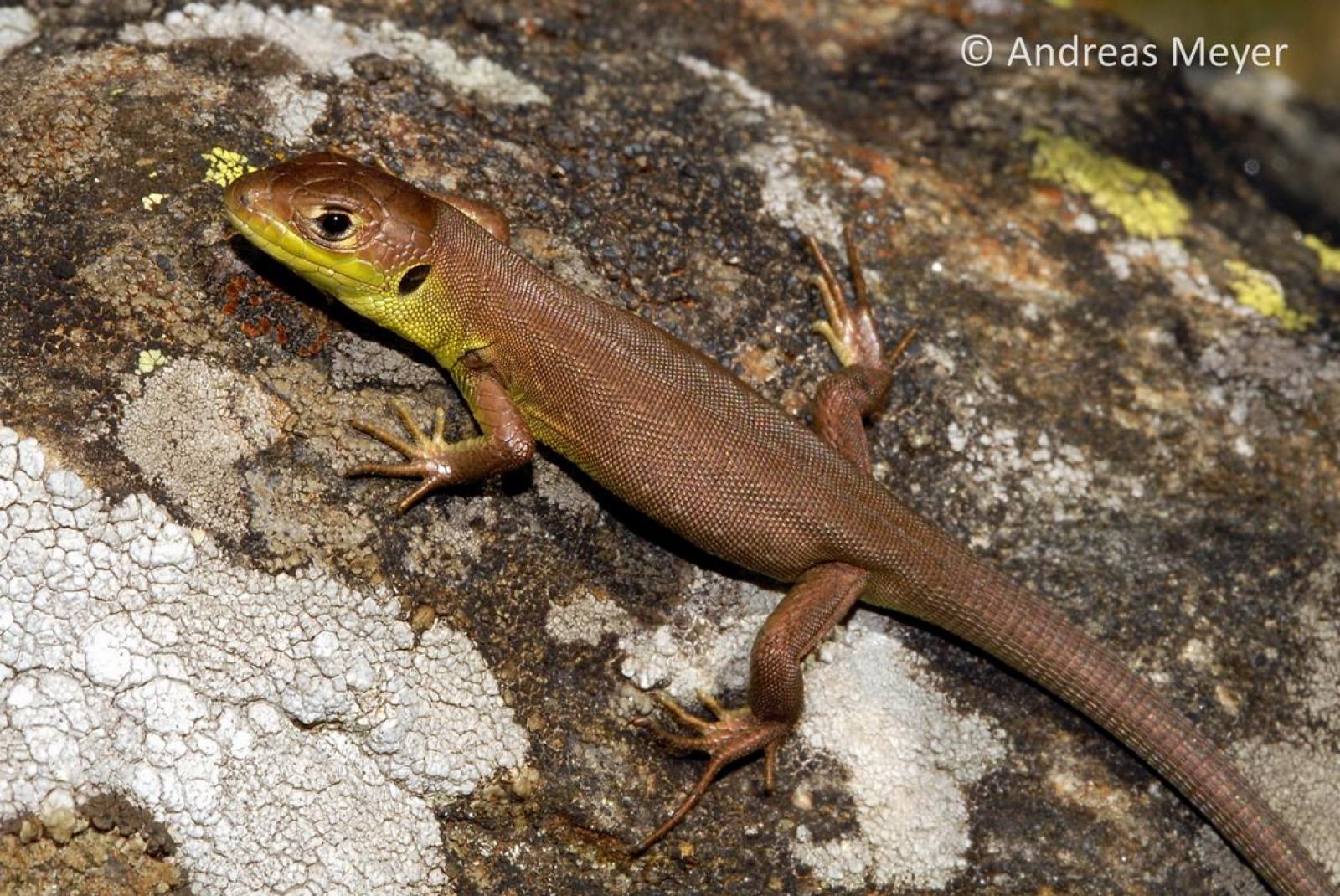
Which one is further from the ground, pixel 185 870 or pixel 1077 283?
pixel 1077 283

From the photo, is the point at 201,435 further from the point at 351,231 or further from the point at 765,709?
the point at 765,709

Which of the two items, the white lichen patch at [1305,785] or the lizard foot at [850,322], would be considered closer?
the white lichen patch at [1305,785]

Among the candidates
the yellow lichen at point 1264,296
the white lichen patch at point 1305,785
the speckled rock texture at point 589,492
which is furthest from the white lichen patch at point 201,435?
the yellow lichen at point 1264,296

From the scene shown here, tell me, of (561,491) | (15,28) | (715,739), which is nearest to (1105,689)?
(715,739)

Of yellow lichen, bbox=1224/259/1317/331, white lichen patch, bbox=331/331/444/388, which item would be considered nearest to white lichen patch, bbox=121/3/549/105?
white lichen patch, bbox=331/331/444/388

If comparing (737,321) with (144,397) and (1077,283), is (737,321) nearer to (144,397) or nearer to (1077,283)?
(1077,283)

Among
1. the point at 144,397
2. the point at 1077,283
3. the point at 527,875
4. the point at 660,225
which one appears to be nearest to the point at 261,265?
the point at 144,397

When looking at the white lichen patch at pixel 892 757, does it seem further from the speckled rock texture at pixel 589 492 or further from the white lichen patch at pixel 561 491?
the white lichen patch at pixel 561 491
